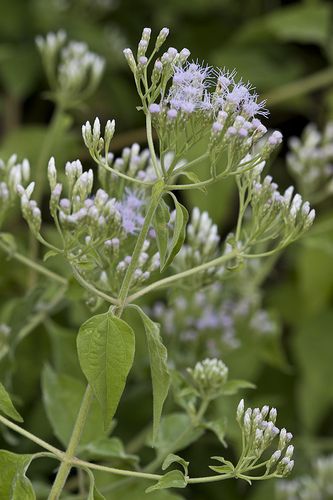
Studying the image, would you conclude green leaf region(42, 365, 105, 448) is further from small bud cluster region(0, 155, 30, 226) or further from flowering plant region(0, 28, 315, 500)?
small bud cluster region(0, 155, 30, 226)

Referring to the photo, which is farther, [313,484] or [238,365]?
[238,365]

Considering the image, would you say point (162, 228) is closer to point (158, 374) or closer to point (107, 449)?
point (158, 374)

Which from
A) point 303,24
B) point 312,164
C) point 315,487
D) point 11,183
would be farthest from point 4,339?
point 303,24

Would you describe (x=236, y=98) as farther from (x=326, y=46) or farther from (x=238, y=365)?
(x=326, y=46)

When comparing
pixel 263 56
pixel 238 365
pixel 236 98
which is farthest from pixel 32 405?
pixel 263 56

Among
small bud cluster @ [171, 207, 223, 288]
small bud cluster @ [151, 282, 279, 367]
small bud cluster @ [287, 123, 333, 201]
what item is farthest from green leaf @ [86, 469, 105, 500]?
small bud cluster @ [287, 123, 333, 201]

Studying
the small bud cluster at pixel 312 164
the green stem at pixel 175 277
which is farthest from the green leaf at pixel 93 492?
the small bud cluster at pixel 312 164

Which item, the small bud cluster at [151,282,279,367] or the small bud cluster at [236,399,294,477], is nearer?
the small bud cluster at [236,399,294,477]
